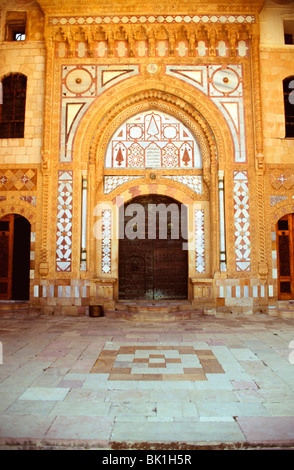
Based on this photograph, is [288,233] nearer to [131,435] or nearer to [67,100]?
[67,100]

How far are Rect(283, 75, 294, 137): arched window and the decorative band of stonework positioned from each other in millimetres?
1723

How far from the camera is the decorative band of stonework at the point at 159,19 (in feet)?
27.8

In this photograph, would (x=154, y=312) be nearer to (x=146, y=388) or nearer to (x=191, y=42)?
(x=146, y=388)

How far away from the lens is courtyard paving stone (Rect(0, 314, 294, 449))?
257cm

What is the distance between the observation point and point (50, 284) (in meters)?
8.05

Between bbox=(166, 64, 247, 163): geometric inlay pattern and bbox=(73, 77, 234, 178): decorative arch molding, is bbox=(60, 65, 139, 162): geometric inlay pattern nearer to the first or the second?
bbox=(73, 77, 234, 178): decorative arch molding

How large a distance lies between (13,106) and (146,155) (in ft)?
11.9

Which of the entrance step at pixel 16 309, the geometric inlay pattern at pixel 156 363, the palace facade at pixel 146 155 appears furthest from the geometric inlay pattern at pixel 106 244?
the geometric inlay pattern at pixel 156 363

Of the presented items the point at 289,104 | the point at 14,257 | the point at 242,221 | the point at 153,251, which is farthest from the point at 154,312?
the point at 289,104

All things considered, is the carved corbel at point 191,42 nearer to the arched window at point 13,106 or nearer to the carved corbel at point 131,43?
the carved corbel at point 131,43

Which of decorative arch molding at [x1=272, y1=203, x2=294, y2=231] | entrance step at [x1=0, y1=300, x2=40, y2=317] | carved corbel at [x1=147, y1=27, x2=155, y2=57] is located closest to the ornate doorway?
decorative arch molding at [x1=272, y1=203, x2=294, y2=231]
